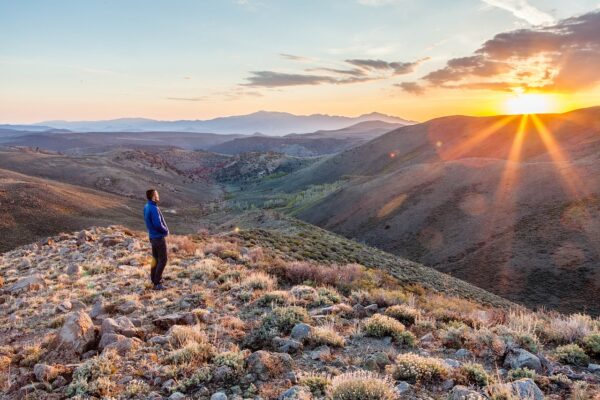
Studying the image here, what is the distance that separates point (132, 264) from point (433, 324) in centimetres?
1202

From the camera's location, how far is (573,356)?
7246 millimetres

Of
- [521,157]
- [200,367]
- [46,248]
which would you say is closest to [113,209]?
[46,248]

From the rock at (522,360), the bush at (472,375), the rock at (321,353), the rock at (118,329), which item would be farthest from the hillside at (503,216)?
the rock at (118,329)

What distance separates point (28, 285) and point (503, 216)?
41545mm

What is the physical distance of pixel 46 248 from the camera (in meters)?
21.0

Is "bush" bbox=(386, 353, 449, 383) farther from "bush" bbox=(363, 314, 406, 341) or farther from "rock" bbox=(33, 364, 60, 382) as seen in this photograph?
"rock" bbox=(33, 364, 60, 382)

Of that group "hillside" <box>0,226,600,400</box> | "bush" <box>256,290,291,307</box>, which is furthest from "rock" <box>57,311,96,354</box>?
"bush" <box>256,290,291,307</box>

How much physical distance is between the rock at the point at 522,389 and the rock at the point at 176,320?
6.16 m

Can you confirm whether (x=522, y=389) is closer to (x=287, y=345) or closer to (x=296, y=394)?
(x=296, y=394)

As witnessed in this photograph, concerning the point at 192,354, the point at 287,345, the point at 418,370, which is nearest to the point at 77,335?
the point at 192,354

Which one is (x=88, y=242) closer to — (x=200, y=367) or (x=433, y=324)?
(x=200, y=367)

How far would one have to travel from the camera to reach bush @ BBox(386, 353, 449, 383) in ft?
20.8

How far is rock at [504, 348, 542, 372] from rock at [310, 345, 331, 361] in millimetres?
3043

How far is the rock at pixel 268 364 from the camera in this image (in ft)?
21.7
